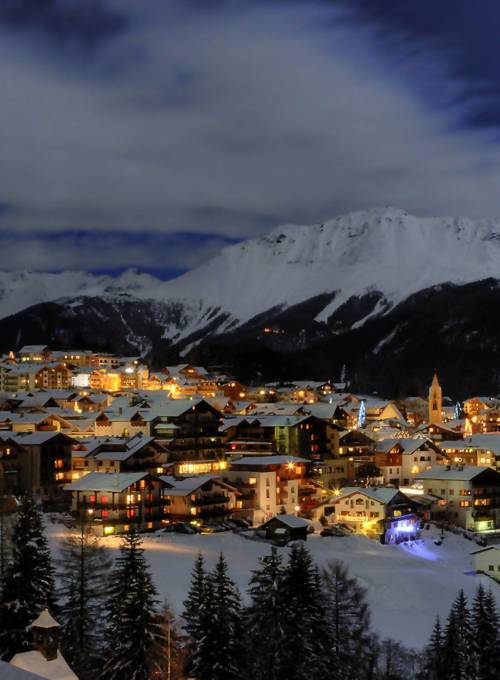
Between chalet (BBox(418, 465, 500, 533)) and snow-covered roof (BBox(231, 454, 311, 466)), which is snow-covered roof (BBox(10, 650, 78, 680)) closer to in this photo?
snow-covered roof (BBox(231, 454, 311, 466))

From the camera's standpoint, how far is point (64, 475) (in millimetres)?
64938

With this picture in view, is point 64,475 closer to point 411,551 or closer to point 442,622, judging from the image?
point 411,551

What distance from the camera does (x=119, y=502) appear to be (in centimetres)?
5497

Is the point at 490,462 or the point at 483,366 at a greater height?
the point at 483,366

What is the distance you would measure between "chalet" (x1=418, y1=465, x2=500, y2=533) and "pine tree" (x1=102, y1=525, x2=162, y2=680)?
134ft

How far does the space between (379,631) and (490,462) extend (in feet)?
150

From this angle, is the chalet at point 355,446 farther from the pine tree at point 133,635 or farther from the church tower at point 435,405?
the pine tree at point 133,635

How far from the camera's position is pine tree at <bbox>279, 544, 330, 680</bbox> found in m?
31.7

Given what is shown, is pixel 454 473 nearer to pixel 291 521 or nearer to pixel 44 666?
pixel 291 521

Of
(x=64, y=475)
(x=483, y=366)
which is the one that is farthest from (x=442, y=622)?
(x=483, y=366)

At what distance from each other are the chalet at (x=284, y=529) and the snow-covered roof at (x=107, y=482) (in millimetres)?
7677

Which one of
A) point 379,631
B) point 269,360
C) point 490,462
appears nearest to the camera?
point 379,631

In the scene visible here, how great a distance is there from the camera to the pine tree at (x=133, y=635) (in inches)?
1179

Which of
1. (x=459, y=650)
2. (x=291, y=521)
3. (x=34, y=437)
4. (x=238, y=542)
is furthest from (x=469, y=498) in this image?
(x=459, y=650)
